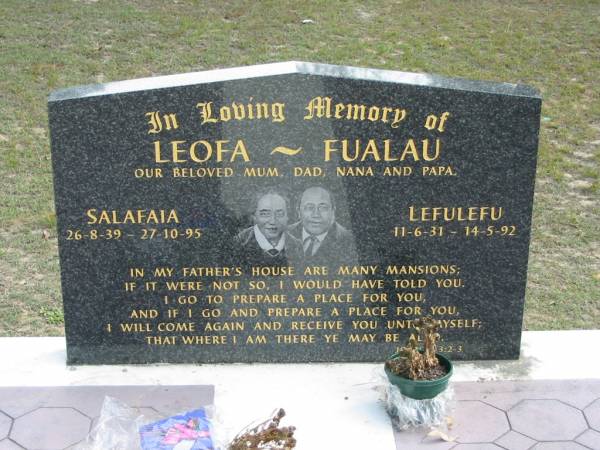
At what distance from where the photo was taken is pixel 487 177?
188 inches

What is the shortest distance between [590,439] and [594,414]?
22 centimetres

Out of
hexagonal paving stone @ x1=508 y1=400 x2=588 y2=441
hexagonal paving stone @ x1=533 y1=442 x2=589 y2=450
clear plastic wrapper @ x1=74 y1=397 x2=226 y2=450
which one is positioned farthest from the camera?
hexagonal paving stone @ x1=508 y1=400 x2=588 y2=441

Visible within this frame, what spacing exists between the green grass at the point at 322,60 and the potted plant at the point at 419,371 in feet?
5.11

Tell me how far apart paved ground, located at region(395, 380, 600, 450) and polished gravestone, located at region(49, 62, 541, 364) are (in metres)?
0.37

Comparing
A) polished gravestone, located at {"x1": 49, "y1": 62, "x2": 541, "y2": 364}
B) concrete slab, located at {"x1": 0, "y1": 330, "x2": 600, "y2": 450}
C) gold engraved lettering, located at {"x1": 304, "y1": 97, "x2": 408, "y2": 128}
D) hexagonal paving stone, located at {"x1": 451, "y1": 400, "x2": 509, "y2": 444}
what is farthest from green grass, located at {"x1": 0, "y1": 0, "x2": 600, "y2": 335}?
gold engraved lettering, located at {"x1": 304, "y1": 97, "x2": 408, "y2": 128}

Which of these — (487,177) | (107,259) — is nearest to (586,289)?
(487,177)

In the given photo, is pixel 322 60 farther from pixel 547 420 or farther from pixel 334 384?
pixel 547 420

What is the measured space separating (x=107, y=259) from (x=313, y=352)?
1.30 metres

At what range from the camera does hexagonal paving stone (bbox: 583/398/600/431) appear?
→ 4468 mm

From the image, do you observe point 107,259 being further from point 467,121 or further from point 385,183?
point 467,121

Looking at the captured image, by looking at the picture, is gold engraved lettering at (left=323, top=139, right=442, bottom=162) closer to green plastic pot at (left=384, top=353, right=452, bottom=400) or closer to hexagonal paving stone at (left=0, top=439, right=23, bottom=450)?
A: green plastic pot at (left=384, top=353, right=452, bottom=400)

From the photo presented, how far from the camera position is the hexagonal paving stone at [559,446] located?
4305 millimetres

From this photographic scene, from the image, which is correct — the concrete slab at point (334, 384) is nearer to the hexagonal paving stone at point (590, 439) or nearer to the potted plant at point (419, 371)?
the hexagonal paving stone at point (590, 439)

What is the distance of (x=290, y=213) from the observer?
482cm
